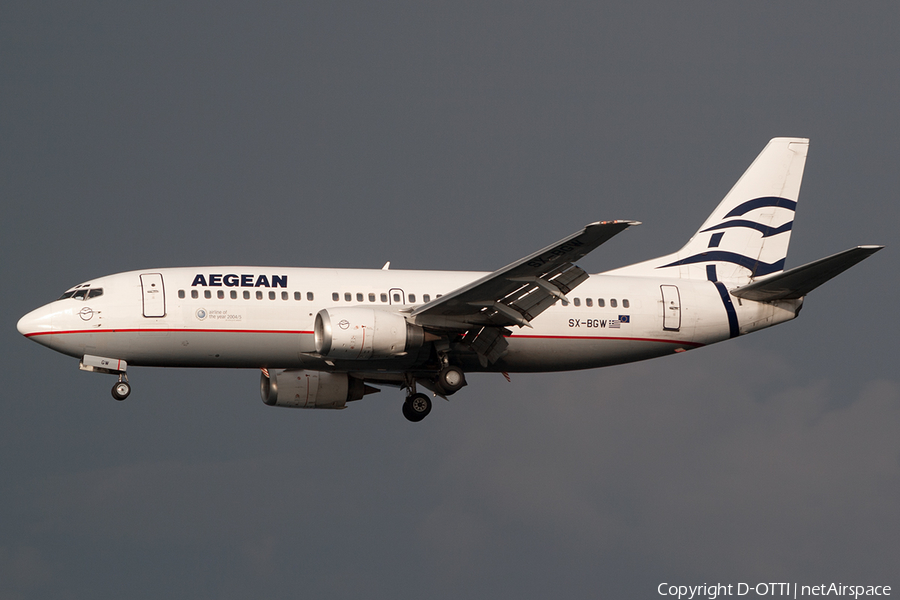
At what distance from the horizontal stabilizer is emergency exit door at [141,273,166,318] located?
738 inches

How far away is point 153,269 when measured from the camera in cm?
4078

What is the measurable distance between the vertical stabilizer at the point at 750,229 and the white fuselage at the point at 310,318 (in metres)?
1.96

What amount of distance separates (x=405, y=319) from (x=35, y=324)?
36.2 ft

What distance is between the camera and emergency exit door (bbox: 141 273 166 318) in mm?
39469

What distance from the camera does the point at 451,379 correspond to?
41.2 meters

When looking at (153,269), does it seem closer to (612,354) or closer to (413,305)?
(413,305)

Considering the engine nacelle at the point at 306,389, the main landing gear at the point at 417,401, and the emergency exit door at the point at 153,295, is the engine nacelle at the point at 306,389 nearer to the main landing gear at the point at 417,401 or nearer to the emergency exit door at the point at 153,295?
the main landing gear at the point at 417,401

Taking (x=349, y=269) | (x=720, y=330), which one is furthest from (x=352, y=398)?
(x=720, y=330)

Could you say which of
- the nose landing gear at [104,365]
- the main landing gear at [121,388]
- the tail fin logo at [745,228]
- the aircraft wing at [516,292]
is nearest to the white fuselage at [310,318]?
the nose landing gear at [104,365]

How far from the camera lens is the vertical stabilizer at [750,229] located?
1828 inches

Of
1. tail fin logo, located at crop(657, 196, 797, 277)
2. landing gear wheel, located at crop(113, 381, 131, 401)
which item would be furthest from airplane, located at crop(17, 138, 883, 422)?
tail fin logo, located at crop(657, 196, 797, 277)

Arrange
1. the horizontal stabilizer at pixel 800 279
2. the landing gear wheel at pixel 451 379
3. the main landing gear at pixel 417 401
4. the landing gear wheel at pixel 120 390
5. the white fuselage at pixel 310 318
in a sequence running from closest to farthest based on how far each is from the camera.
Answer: the horizontal stabilizer at pixel 800 279 → the white fuselage at pixel 310 318 → the landing gear wheel at pixel 120 390 → the landing gear wheel at pixel 451 379 → the main landing gear at pixel 417 401

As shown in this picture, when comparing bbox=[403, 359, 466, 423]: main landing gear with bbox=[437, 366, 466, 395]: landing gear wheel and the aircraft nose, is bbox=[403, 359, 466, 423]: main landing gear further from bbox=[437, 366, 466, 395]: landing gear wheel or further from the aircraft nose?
the aircraft nose

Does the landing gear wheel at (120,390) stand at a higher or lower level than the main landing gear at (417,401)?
higher
